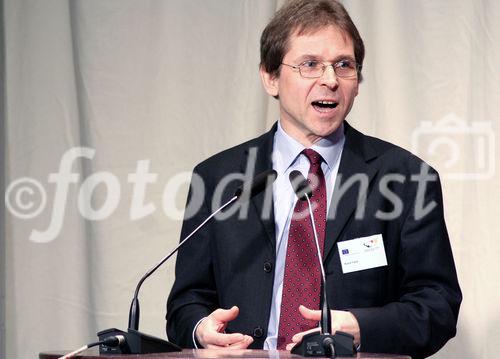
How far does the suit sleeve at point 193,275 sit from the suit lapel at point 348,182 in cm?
41

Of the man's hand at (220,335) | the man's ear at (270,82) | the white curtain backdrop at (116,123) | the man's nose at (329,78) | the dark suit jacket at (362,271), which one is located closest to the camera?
the man's hand at (220,335)

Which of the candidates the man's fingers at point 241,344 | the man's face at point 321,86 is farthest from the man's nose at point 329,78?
the man's fingers at point 241,344

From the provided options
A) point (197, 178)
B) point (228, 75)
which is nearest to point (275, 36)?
point (197, 178)

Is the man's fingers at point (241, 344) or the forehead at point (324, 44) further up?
the forehead at point (324, 44)

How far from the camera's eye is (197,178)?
9.95 feet

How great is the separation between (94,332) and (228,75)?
1186 mm

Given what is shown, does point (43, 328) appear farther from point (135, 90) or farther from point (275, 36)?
point (275, 36)

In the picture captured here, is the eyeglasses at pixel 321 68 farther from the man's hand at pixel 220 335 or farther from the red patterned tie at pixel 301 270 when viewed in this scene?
the man's hand at pixel 220 335

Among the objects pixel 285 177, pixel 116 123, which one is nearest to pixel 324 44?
pixel 285 177

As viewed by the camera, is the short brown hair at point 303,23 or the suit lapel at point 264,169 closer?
the suit lapel at point 264,169

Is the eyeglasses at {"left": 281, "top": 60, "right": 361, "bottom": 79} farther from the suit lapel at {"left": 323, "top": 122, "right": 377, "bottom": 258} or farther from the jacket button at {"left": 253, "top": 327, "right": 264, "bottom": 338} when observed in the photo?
the jacket button at {"left": 253, "top": 327, "right": 264, "bottom": 338}

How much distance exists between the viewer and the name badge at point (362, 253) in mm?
2650

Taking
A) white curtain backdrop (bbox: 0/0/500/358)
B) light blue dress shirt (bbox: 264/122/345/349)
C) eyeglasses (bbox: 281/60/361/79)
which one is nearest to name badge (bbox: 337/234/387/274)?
light blue dress shirt (bbox: 264/122/345/349)

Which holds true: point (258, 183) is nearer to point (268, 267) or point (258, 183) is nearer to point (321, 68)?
point (268, 267)
